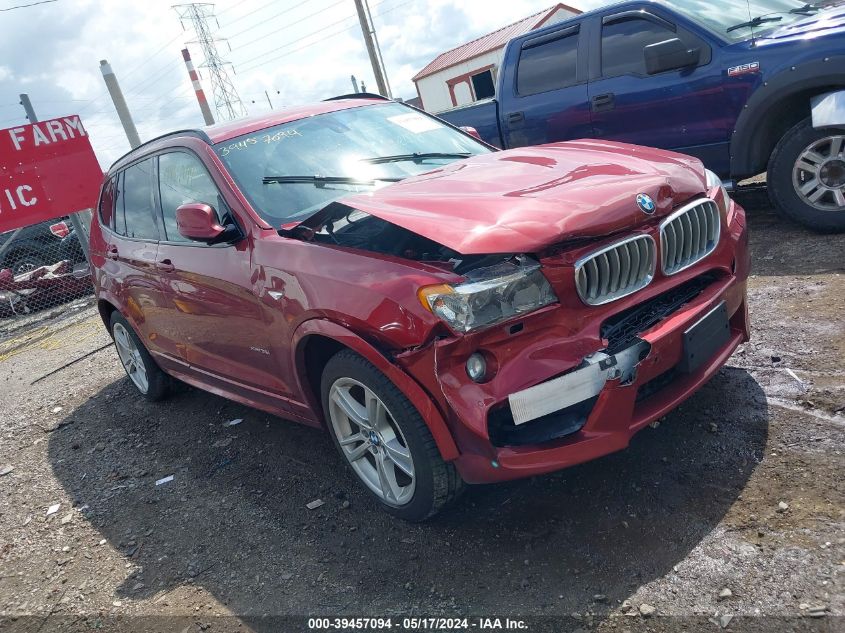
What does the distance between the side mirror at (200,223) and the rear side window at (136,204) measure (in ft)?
3.47

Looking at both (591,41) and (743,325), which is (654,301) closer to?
(743,325)

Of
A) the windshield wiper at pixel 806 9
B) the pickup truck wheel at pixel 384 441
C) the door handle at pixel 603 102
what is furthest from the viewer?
the door handle at pixel 603 102

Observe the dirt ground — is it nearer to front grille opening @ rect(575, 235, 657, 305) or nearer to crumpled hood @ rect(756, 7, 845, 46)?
front grille opening @ rect(575, 235, 657, 305)

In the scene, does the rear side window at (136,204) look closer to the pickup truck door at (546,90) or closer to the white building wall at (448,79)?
the pickup truck door at (546,90)

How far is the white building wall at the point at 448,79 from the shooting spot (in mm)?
31844

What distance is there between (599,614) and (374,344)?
124 cm

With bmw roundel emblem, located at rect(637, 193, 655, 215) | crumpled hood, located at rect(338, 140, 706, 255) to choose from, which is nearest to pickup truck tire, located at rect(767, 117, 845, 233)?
crumpled hood, located at rect(338, 140, 706, 255)

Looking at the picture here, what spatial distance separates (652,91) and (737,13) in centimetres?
93

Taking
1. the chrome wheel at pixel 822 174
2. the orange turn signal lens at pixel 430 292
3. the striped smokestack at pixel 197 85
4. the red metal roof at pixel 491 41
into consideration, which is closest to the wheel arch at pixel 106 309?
the orange turn signal lens at pixel 430 292

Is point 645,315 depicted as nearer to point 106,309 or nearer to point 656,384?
point 656,384

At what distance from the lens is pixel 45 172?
1016 centimetres

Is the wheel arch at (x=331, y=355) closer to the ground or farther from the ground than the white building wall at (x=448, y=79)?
closer to the ground

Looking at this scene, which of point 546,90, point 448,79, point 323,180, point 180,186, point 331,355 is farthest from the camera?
point 448,79

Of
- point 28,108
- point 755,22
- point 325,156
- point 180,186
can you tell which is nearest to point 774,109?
point 755,22
